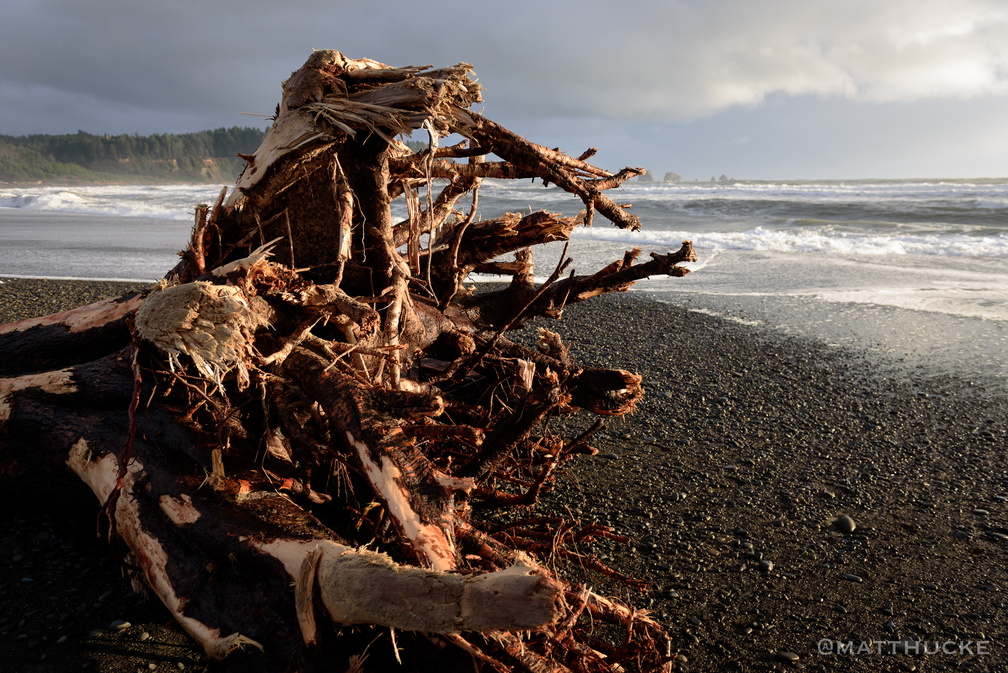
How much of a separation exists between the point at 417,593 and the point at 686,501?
7.39 ft

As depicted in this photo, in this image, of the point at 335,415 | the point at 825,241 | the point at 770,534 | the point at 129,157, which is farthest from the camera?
the point at 129,157

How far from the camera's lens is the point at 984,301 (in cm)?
830

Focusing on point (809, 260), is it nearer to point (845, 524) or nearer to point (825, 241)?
point (825, 241)

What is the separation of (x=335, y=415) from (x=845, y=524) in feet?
8.95

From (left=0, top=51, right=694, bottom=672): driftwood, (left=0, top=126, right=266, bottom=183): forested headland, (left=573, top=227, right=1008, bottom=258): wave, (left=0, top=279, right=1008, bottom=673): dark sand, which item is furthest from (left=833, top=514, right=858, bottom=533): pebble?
(left=0, top=126, right=266, bottom=183): forested headland

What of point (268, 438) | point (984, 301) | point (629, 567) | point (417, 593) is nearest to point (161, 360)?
point (268, 438)

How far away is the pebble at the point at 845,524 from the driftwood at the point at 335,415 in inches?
55.1

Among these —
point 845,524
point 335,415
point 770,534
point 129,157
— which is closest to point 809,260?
point 845,524

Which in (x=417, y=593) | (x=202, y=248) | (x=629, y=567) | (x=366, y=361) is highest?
(x=202, y=248)

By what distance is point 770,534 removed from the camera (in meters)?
3.19

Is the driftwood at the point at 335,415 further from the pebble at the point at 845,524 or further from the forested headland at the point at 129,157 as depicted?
the forested headland at the point at 129,157

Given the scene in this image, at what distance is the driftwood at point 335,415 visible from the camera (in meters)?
1.80

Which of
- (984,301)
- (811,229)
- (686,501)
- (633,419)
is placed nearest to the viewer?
(686,501)

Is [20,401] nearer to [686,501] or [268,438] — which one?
[268,438]
